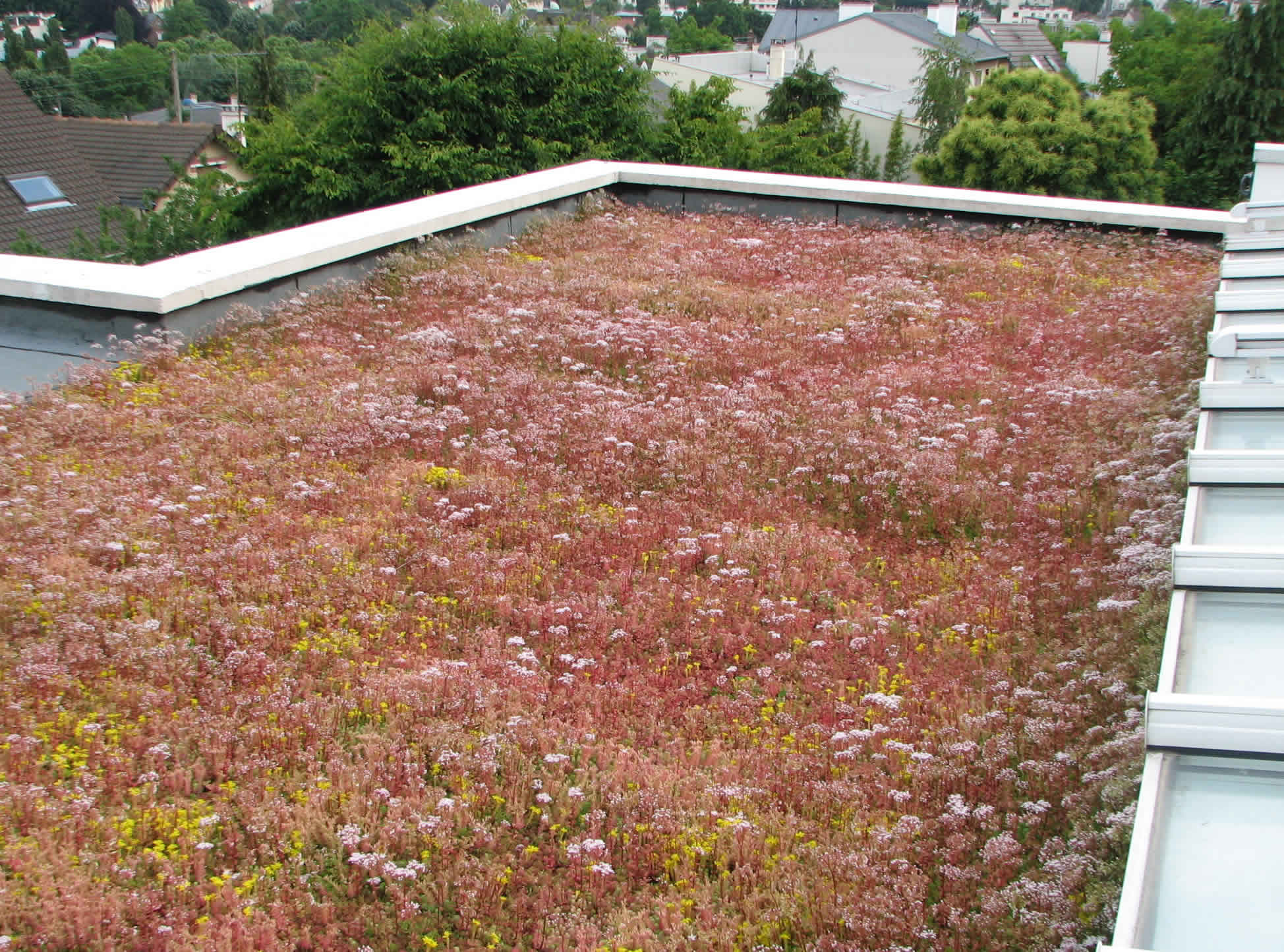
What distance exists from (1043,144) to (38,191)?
28.8 meters

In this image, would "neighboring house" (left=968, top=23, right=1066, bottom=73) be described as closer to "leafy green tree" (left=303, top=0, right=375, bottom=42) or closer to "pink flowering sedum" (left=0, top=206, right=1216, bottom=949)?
"leafy green tree" (left=303, top=0, right=375, bottom=42)

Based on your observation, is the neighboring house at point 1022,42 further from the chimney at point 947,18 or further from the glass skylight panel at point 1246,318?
the glass skylight panel at point 1246,318

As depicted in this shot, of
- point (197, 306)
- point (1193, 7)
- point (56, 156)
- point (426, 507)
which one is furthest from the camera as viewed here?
point (1193, 7)

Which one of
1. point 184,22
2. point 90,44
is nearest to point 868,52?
point 90,44

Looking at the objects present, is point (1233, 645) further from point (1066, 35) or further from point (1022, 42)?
point (1066, 35)

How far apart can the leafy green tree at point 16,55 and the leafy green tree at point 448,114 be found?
8663cm

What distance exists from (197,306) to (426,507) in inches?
124

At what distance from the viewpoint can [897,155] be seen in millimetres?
48781

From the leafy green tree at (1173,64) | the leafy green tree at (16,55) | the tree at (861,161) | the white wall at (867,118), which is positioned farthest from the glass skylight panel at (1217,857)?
the leafy green tree at (16,55)

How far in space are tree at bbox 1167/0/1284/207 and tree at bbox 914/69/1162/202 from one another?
15.2m

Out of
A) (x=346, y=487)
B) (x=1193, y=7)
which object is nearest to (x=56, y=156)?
(x=346, y=487)

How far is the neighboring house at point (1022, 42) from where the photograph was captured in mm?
87750

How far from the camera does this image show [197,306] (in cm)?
847

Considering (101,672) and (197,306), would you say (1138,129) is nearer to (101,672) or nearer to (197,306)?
(197,306)
